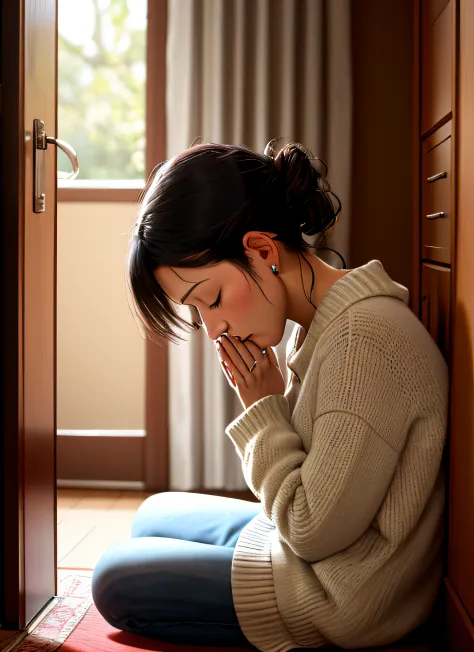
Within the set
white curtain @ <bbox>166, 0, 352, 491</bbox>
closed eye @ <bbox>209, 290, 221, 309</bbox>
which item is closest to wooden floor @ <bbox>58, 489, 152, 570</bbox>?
white curtain @ <bbox>166, 0, 352, 491</bbox>

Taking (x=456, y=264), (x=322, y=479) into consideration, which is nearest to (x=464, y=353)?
(x=456, y=264)

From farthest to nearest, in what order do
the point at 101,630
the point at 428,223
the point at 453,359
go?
1. the point at 428,223
2. the point at 101,630
3. the point at 453,359

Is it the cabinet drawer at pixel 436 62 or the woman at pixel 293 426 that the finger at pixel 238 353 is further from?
the cabinet drawer at pixel 436 62

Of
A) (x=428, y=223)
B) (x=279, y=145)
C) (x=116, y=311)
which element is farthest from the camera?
(x=116, y=311)

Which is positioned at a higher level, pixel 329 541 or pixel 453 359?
pixel 453 359

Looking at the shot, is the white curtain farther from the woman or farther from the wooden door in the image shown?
the woman

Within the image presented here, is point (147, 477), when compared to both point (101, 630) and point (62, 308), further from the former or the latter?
point (101, 630)

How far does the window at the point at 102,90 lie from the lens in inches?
124

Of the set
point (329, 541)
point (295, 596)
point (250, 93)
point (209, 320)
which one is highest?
point (250, 93)

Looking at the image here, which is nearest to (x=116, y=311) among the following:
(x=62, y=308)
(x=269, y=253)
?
(x=62, y=308)

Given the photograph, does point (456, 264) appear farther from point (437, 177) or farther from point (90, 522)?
point (90, 522)

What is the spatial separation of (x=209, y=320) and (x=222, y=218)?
18 cm

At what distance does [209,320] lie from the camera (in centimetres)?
131

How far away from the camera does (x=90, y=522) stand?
2.40 m
